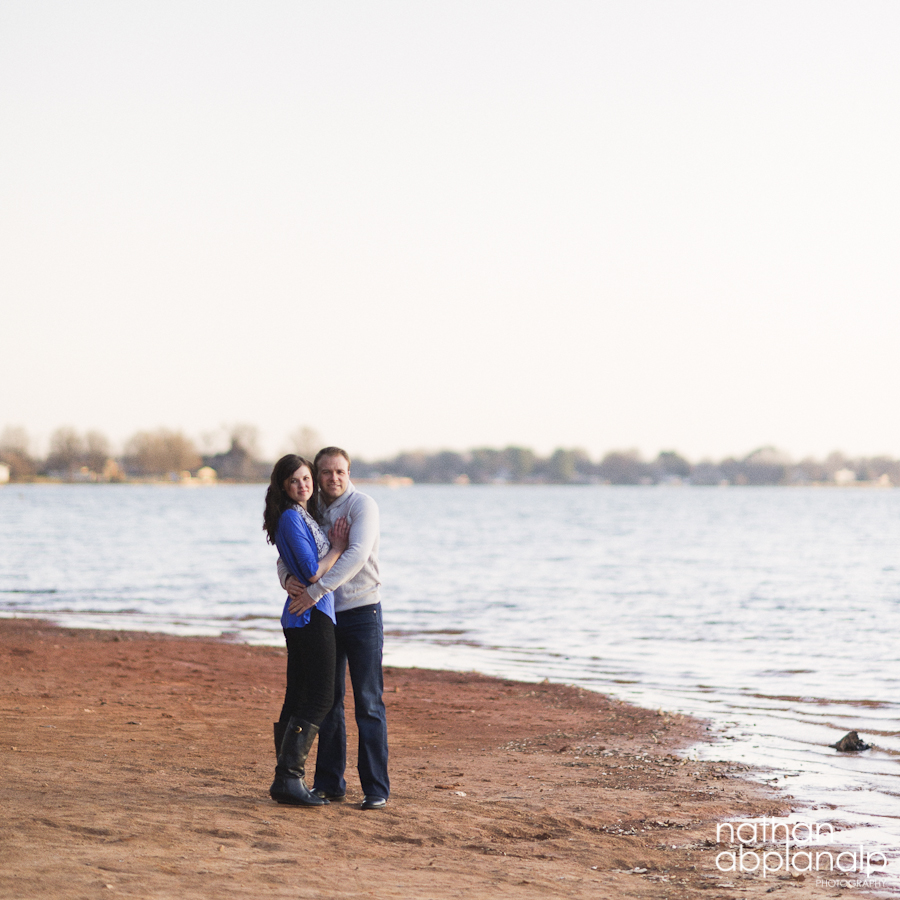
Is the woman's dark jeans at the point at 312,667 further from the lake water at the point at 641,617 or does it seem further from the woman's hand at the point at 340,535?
the lake water at the point at 641,617

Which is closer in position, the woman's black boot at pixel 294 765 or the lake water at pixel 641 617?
the woman's black boot at pixel 294 765

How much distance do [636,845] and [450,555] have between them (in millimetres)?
38719

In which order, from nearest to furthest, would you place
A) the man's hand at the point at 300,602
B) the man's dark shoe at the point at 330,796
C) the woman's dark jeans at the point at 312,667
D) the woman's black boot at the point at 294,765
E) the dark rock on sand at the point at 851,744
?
the man's hand at the point at 300,602 < the woman's dark jeans at the point at 312,667 < the woman's black boot at the point at 294,765 < the man's dark shoe at the point at 330,796 < the dark rock on sand at the point at 851,744

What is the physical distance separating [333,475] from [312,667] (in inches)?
45.3

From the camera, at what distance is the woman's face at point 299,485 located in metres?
6.21

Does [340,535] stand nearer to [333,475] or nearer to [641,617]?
[333,475]

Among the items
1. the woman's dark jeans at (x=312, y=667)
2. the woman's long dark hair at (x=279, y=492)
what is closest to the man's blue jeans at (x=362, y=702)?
the woman's dark jeans at (x=312, y=667)

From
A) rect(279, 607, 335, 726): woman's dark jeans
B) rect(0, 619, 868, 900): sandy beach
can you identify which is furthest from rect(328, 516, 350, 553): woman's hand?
rect(0, 619, 868, 900): sandy beach

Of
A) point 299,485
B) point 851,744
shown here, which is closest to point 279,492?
point 299,485

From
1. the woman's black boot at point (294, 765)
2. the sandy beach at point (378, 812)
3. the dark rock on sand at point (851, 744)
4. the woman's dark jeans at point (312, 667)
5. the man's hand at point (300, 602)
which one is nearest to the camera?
the sandy beach at point (378, 812)

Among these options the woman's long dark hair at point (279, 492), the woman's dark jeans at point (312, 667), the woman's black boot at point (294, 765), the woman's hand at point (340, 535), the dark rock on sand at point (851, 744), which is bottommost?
the dark rock on sand at point (851, 744)

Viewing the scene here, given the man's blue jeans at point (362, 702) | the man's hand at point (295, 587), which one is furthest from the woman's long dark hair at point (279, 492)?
the man's blue jeans at point (362, 702)

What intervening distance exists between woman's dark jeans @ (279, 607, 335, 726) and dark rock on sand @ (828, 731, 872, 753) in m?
5.64

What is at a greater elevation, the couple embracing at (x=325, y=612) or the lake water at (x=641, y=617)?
the couple embracing at (x=325, y=612)
